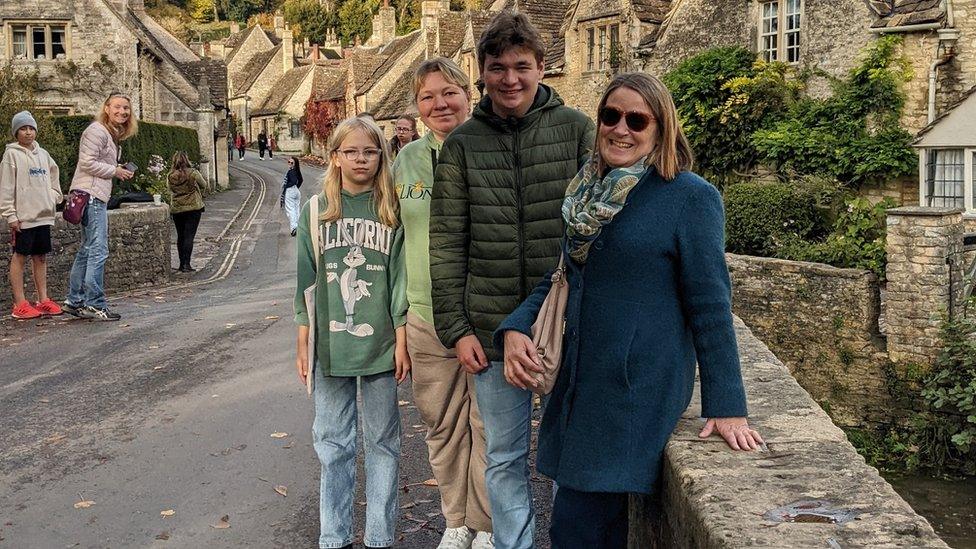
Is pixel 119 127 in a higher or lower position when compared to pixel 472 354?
higher

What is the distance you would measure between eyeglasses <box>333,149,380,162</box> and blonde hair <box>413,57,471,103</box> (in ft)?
1.13

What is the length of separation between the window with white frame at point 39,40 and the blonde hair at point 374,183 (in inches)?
1210

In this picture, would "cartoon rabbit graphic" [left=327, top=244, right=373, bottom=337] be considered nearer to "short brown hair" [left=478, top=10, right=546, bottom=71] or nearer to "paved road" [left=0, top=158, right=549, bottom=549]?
"short brown hair" [left=478, top=10, right=546, bottom=71]

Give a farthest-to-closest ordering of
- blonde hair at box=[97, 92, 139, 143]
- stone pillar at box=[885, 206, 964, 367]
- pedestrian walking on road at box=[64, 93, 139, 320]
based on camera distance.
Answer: stone pillar at box=[885, 206, 964, 367] → blonde hair at box=[97, 92, 139, 143] → pedestrian walking on road at box=[64, 93, 139, 320]

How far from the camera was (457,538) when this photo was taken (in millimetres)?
4797

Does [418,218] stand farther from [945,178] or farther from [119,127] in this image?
[945,178]

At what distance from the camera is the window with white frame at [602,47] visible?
97.8 feet

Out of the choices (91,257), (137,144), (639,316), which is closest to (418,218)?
(639,316)

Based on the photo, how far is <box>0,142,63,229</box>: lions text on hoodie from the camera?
11125 mm

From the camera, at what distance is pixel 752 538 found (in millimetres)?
2566

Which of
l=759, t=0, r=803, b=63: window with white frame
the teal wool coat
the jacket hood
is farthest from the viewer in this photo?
l=759, t=0, r=803, b=63: window with white frame

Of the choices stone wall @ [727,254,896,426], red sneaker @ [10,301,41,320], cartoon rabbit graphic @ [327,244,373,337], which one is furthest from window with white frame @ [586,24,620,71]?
cartoon rabbit graphic @ [327,244,373,337]

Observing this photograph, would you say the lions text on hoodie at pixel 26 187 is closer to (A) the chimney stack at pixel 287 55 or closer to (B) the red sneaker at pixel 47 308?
(B) the red sneaker at pixel 47 308

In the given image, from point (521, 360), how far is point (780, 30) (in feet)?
71.1
